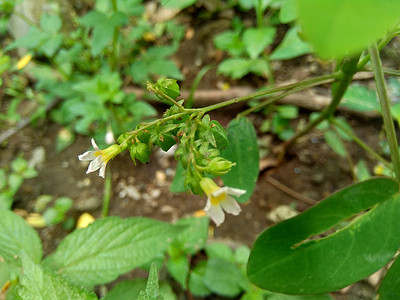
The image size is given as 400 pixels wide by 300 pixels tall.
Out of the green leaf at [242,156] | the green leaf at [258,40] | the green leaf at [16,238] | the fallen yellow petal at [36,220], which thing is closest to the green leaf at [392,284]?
the green leaf at [242,156]

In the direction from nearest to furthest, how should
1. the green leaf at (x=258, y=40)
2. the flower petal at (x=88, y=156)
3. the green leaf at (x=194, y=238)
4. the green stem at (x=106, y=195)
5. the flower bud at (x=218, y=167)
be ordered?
1. the flower bud at (x=218, y=167)
2. the flower petal at (x=88, y=156)
3. the green leaf at (x=194, y=238)
4. the green leaf at (x=258, y=40)
5. the green stem at (x=106, y=195)

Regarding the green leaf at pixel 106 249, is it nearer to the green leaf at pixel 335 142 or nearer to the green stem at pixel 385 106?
the green stem at pixel 385 106

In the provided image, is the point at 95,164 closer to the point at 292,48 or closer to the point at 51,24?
the point at 292,48

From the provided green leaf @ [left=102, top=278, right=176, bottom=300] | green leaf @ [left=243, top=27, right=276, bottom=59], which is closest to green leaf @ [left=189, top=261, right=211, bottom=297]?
green leaf @ [left=102, top=278, right=176, bottom=300]

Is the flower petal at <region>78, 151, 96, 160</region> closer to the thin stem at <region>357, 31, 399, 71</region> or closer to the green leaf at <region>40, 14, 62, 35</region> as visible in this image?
the thin stem at <region>357, 31, 399, 71</region>

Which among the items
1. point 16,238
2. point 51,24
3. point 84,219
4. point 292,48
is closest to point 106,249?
point 16,238
